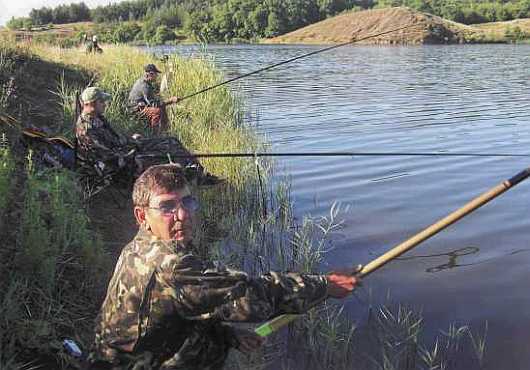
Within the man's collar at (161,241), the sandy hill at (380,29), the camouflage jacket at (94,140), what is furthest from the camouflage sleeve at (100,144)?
A: the sandy hill at (380,29)

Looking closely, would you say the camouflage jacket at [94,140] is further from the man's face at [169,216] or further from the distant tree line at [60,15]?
the distant tree line at [60,15]

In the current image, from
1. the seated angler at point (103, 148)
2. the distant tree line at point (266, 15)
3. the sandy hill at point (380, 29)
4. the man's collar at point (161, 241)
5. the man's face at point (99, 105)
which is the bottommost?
the seated angler at point (103, 148)

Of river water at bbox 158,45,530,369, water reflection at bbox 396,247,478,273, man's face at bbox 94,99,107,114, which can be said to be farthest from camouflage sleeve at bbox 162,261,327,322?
man's face at bbox 94,99,107,114

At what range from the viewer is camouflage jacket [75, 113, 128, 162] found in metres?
7.18

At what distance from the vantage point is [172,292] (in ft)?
8.54

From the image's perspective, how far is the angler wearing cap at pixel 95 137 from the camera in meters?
7.18

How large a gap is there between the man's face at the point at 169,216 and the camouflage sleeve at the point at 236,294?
0.16 m

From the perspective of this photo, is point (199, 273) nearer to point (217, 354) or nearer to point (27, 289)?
point (217, 354)

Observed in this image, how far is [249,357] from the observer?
4145 millimetres

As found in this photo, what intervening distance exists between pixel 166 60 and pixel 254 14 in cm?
7918

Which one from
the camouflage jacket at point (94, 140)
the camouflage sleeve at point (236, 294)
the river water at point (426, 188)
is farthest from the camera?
the camouflage jacket at point (94, 140)

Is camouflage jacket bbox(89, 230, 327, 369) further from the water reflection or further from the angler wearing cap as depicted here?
the angler wearing cap

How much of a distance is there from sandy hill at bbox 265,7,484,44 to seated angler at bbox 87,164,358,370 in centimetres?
5321

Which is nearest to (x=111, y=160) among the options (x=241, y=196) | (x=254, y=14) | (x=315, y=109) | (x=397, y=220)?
(x=241, y=196)
